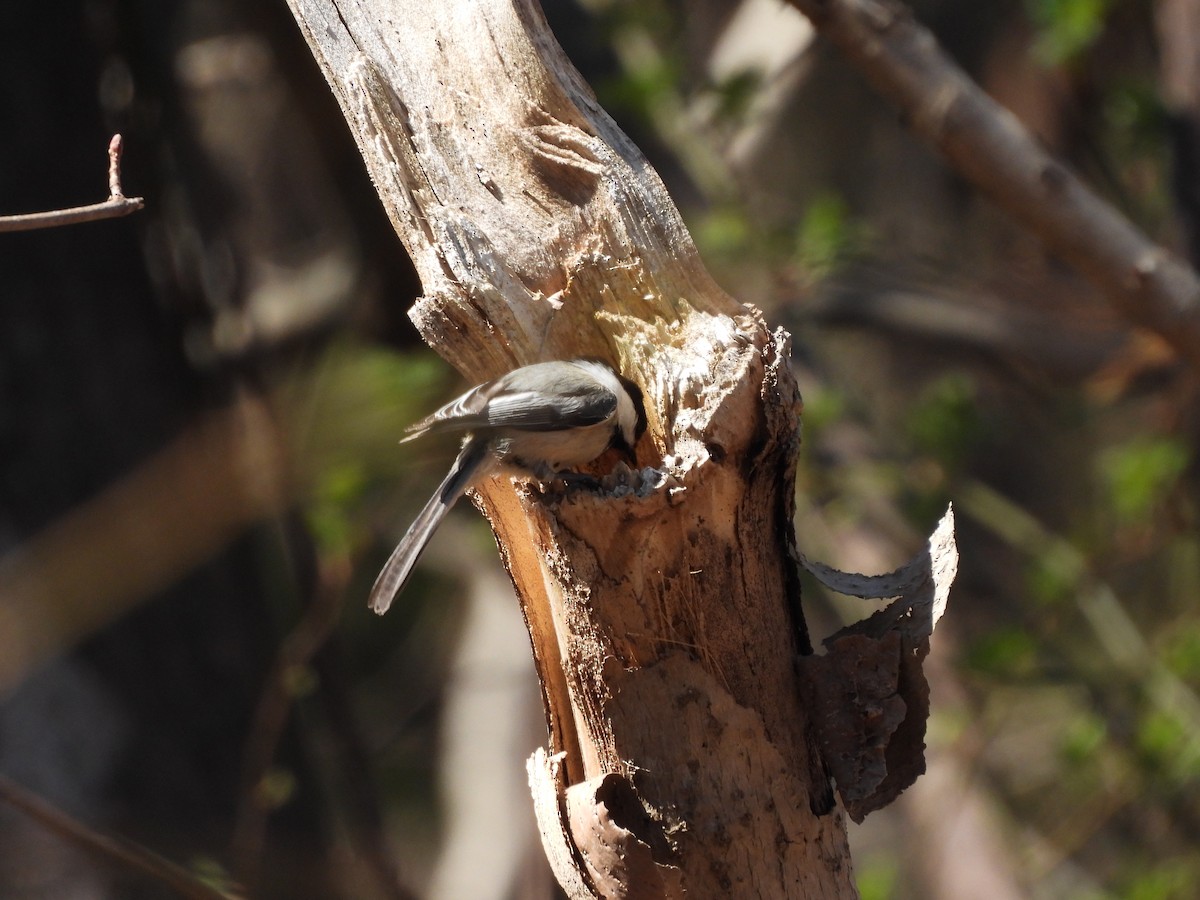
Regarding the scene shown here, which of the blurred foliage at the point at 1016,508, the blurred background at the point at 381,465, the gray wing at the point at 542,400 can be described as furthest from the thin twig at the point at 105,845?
the blurred foliage at the point at 1016,508

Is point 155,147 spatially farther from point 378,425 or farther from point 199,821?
point 199,821

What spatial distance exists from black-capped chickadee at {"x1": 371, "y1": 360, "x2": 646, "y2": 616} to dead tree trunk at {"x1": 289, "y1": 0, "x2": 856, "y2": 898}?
0.12 feet

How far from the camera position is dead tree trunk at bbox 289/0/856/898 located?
1419 millimetres

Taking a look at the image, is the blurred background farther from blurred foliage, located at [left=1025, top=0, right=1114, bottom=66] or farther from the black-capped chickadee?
the black-capped chickadee

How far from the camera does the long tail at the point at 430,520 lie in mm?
1772

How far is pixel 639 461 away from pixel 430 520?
1.12ft

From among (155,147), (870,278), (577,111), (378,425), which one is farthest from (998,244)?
(577,111)

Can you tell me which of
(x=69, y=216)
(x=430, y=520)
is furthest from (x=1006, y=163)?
(x=69, y=216)

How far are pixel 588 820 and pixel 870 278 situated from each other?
336cm

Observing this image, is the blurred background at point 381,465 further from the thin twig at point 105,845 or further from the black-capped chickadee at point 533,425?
the black-capped chickadee at point 533,425

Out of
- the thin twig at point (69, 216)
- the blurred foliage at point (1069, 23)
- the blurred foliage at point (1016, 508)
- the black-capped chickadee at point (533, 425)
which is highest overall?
the thin twig at point (69, 216)

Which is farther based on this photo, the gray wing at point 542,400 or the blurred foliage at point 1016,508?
the blurred foliage at point 1016,508

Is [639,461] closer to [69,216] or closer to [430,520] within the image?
[430,520]

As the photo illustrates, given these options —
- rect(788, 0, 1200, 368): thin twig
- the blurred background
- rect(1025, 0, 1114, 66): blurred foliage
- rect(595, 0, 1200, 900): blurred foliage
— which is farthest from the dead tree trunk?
rect(1025, 0, 1114, 66): blurred foliage
